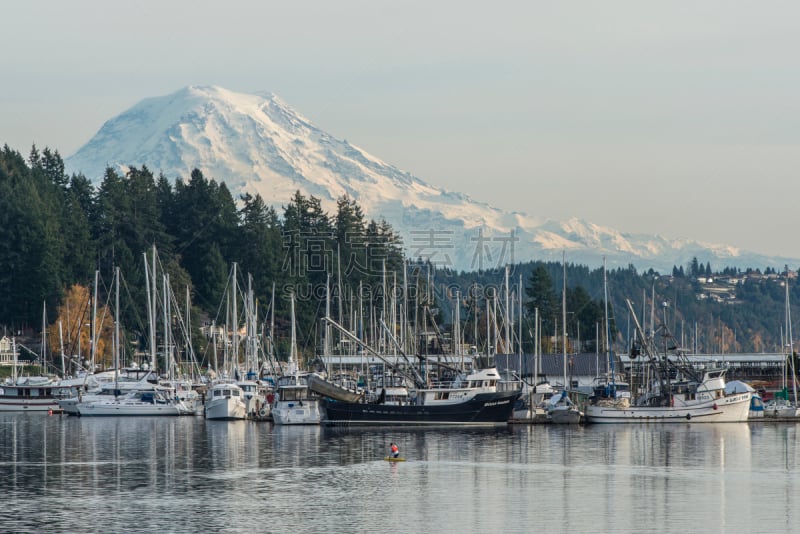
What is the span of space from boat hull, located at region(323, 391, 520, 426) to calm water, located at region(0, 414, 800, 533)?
2.00 m

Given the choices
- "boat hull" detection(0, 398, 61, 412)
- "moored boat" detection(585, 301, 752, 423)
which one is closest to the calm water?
"moored boat" detection(585, 301, 752, 423)

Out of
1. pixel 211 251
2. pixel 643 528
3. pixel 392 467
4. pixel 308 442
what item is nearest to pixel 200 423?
pixel 308 442

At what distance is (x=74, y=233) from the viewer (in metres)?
187

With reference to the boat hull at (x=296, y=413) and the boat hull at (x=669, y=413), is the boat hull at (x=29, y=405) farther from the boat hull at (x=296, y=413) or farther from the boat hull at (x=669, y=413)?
the boat hull at (x=669, y=413)

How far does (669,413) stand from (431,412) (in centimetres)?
2289

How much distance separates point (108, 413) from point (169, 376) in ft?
36.4

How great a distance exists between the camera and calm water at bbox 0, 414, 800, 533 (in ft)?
194

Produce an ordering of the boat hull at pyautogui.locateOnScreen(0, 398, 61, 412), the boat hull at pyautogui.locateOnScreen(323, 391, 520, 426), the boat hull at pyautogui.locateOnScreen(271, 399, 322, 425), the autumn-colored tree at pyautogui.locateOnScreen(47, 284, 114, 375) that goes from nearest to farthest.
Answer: the boat hull at pyautogui.locateOnScreen(323, 391, 520, 426) → the boat hull at pyautogui.locateOnScreen(271, 399, 322, 425) → the boat hull at pyautogui.locateOnScreen(0, 398, 61, 412) → the autumn-colored tree at pyautogui.locateOnScreen(47, 284, 114, 375)

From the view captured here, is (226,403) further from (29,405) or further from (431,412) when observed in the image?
(29,405)

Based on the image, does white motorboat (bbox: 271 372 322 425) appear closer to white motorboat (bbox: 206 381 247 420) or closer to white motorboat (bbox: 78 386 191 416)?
white motorboat (bbox: 206 381 247 420)

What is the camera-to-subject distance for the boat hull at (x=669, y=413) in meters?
116

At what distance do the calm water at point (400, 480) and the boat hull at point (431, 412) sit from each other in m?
2.00

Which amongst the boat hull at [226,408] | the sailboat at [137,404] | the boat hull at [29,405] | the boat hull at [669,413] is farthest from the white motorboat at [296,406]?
the boat hull at [29,405]

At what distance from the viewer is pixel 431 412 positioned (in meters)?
109
